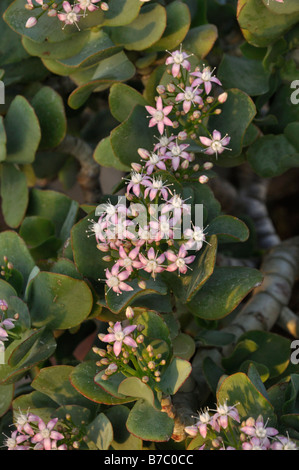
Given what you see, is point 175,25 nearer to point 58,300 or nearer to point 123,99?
point 123,99

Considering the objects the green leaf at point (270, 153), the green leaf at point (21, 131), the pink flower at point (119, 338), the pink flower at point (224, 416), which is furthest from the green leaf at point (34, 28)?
the pink flower at point (224, 416)

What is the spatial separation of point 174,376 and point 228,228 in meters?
0.20

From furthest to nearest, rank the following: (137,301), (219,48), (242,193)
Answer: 1. (242,193)
2. (219,48)
3. (137,301)

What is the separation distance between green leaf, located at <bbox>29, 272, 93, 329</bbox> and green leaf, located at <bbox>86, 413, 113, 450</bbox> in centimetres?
13

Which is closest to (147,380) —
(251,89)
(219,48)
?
(251,89)

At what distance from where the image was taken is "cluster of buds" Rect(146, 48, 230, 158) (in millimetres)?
792

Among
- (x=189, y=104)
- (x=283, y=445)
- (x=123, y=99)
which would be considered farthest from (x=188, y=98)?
(x=283, y=445)

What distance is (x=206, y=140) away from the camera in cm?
79

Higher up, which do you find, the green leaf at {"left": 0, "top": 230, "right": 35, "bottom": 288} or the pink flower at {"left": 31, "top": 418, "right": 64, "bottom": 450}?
the green leaf at {"left": 0, "top": 230, "right": 35, "bottom": 288}

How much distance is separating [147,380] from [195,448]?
120mm

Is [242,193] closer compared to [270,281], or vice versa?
[270,281]

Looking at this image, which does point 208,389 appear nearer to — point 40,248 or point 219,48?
point 40,248

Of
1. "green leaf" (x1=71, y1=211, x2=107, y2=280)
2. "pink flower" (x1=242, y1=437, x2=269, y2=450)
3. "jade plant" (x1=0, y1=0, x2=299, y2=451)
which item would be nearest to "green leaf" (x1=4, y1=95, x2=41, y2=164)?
"jade plant" (x1=0, y1=0, x2=299, y2=451)

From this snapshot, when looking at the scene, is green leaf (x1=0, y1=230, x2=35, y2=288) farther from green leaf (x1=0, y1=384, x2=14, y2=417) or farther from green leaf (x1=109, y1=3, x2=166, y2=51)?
green leaf (x1=109, y1=3, x2=166, y2=51)
